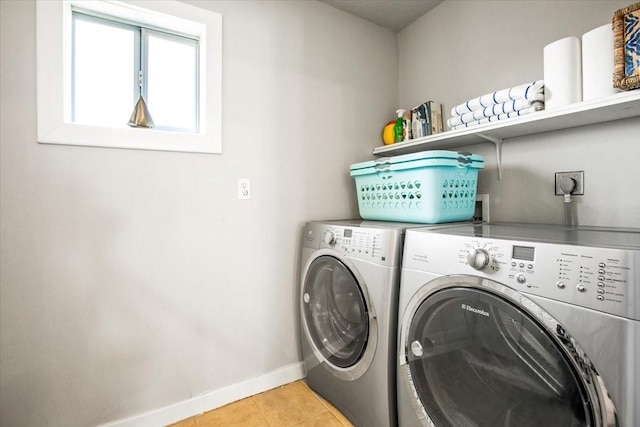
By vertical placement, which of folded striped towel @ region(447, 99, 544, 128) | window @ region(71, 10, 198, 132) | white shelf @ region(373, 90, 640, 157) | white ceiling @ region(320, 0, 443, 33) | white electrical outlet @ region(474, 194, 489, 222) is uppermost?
white ceiling @ region(320, 0, 443, 33)

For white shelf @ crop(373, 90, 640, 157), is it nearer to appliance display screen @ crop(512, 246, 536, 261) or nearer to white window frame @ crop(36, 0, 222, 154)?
appliance display screen @ crop(512, 246, 536, 261)

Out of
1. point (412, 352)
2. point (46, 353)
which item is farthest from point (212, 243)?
point (412, 352)

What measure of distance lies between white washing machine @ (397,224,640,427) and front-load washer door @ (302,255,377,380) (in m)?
0.21

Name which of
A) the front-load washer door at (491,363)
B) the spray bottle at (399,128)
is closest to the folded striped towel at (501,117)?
the spray bottle at (399,128)

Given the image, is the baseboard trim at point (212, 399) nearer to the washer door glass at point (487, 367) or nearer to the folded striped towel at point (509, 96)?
the washer door glass at point (487, 367)

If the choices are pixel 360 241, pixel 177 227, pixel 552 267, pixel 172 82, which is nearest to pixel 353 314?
pixel 360 241

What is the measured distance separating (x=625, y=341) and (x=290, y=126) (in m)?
1.67

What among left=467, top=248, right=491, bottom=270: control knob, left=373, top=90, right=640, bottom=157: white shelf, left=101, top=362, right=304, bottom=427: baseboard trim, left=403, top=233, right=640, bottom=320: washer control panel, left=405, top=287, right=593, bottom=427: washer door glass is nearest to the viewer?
left=403, top=233, right=640, bottom=320: washer control panel

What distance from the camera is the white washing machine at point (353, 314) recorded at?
123 cm

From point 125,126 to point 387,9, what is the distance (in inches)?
70.9

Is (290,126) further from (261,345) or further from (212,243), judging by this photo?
(261,345)

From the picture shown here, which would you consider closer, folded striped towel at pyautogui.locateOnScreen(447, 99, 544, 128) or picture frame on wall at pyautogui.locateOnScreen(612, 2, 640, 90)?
picture frame on wall at pyautogui.locateOnScreen(612, 2, 640, 90)

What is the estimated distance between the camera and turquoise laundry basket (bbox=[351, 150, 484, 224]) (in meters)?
1.41

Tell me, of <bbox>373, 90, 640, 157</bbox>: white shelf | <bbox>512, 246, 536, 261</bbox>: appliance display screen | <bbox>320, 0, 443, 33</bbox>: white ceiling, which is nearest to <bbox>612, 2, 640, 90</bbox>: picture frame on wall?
<bbox>373, 90, 640, 157</bbox>: white shelf
